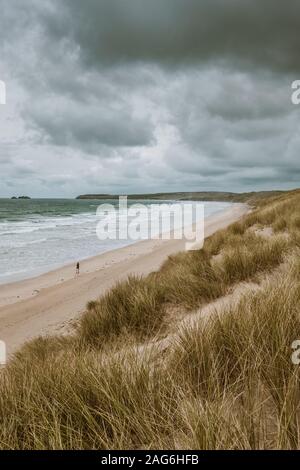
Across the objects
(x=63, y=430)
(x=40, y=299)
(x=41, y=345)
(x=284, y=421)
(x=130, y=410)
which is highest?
(x=284, y=421)

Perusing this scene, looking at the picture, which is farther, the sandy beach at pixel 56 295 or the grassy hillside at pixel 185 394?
the sandy beach at pixel 56 295

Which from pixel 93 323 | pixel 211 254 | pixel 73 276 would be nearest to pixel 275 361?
pixel 93 323

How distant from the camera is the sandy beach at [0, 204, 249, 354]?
807 cm

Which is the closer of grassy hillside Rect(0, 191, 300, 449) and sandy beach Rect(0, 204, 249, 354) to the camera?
grassy hillside Rect(0, 191, 300, 449)

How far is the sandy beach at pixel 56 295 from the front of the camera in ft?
26.5

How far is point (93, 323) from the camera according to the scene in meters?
5.15

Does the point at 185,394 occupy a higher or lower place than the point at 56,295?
higher

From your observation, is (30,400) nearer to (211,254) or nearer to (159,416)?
(159,416)

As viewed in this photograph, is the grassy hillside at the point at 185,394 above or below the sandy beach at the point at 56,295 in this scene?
above

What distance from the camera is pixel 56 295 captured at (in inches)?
444

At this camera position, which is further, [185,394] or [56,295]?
[56,295]

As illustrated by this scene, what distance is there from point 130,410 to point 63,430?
45 cm

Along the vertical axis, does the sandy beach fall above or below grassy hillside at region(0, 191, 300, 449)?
below
